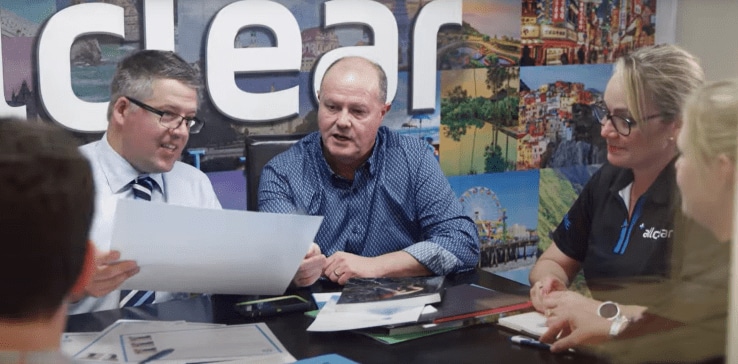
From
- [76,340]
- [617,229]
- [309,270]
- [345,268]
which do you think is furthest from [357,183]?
[76,340]

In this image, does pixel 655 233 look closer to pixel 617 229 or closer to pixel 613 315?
pixel 617 229

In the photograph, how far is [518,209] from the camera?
12.4 ft

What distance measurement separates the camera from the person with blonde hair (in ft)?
2.60

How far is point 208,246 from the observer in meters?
1.53

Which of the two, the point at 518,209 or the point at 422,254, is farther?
the point at 518,209

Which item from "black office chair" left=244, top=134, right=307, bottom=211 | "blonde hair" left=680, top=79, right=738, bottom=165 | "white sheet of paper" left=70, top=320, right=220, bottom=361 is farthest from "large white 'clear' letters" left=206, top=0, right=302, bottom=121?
"blonde hair" left=680, top=79, right=738, bottom=165

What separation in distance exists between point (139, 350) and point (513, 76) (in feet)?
8.56

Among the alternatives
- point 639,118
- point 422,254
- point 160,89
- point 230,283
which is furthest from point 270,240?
point 639,118

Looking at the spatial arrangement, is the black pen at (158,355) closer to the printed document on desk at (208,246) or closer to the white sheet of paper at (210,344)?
the white sheet of paper at (210,344)

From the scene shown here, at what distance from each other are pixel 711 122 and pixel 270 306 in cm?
98

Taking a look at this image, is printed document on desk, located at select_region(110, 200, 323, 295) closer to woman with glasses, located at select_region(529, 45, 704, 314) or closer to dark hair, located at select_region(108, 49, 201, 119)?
woman with glasses, located at select_region(529, 45, 704, 314)

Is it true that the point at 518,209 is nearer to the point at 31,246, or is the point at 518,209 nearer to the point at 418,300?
the point at 418,300

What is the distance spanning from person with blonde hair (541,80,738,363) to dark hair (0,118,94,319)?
2.05 feet

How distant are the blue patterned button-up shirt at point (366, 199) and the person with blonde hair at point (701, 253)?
1083 mm
